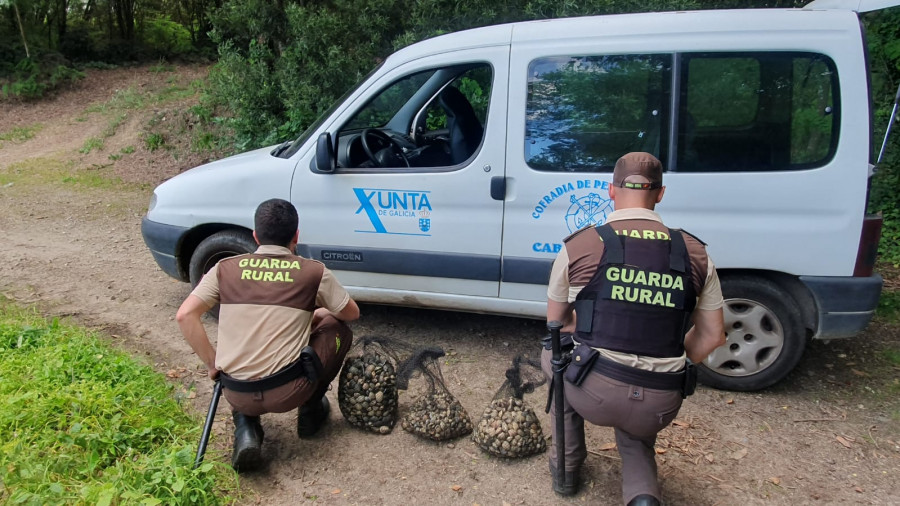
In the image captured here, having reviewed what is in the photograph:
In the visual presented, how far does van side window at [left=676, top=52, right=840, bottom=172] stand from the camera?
3.56m

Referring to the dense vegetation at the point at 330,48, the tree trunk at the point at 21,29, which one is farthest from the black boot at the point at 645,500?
the tree trunk at the point at 21,29

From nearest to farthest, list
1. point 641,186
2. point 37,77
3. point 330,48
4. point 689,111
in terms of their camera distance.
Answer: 1. point 641,186
2. point 689,111
3. point 330,48
4. point 37,77

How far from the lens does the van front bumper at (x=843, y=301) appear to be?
11.9 ft

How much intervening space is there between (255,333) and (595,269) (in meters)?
1.59

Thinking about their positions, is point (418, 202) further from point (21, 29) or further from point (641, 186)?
point (21, 29)

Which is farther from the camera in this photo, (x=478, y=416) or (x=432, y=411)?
(x=478, y=416)

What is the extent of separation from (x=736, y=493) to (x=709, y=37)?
245cm

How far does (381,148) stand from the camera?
4.64 metres

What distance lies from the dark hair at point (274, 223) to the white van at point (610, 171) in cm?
113

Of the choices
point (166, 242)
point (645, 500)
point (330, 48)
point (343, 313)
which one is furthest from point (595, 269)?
point (330, 48)

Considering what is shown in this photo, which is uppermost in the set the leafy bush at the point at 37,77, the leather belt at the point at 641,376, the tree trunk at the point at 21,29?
the tree trunk at the point at 21,29

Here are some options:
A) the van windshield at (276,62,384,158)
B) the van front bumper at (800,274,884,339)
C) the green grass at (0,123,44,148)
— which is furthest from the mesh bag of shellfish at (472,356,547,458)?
the green grass at (0,123,44,148)

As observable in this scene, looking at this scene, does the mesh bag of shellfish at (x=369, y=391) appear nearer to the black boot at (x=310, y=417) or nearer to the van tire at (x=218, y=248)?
the black boot at (x=310, y=417)

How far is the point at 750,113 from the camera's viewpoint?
367cm
